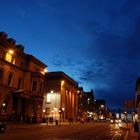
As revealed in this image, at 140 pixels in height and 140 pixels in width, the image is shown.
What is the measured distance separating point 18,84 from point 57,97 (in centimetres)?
2738

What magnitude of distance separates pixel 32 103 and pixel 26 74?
6.74 metres

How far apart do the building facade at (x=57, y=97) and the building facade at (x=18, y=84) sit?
1795 centimetres

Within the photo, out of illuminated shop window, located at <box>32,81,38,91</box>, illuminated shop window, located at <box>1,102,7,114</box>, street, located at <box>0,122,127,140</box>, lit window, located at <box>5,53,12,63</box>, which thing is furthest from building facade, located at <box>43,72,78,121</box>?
street, located at <box>0,122,127,140</box>

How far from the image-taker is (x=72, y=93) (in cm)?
9550

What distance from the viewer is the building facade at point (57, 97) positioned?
79125mm

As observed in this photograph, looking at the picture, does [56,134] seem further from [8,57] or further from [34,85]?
[34,85]

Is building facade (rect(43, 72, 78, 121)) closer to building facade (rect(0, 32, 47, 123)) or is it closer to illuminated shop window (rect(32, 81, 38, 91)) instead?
building facade (rect(0, 32, 47, 123))

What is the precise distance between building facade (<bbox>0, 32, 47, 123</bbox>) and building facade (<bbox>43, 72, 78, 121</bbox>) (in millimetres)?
17949

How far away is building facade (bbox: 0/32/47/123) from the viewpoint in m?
48.4

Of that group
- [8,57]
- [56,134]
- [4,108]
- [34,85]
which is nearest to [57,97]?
[34,85]

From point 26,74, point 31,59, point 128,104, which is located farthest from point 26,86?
point 128,104

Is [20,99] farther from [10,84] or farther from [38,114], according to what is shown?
[38,114]

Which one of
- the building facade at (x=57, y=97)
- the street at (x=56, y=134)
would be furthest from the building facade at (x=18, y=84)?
the building facade at (x=57, y=97)

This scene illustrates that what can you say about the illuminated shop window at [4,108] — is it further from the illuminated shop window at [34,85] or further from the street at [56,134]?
the street at [56,134]
